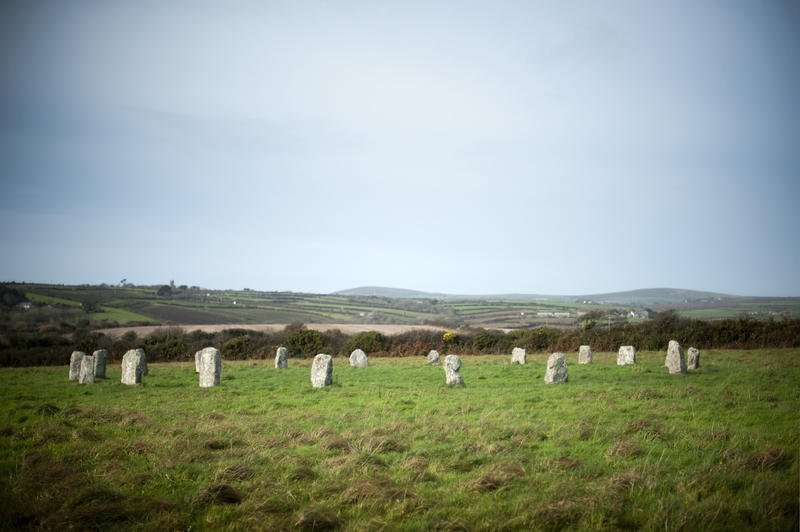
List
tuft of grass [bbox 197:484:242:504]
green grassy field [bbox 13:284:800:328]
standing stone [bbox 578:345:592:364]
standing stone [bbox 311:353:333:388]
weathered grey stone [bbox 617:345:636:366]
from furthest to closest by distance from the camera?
1. green grassy field [bbox 13:284:800:328]
2. standing stone [bbox 578:345:592:364]
3. weathered grey stone [bbox 617:345:636:366]
4. standing stone [bbox 311:353:333:388]
5. tuft of grass [bbox 197:484:242:504]

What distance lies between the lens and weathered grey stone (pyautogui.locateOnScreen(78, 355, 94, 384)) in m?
18.8

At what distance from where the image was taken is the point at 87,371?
18891mm

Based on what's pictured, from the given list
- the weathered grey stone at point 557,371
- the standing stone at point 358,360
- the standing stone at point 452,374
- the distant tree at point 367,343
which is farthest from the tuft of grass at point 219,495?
the distant tree at point 367,343

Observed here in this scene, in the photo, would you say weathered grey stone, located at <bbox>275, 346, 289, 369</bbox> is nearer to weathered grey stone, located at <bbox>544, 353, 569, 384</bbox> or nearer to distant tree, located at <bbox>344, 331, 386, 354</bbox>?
distant tree, located at <bbox>344, 331, 386, 354</bbox>

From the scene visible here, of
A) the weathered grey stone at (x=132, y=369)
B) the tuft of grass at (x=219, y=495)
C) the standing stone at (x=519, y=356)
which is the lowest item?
the standing stone at (x=519, y=356)

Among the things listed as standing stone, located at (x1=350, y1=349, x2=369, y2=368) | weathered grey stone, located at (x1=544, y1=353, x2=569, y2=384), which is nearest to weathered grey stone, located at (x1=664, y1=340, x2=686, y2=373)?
weathered grey stone, located at (x1=544, y1=353, x2=569, y2=384)

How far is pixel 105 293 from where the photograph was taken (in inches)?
3145

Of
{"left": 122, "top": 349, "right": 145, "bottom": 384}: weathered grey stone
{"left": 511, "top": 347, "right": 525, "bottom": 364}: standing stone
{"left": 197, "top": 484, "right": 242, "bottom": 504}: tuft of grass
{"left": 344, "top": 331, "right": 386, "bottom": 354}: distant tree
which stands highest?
{"left": 197, "top": 484, "right": 242, "bottom": 504}: tuft of grass

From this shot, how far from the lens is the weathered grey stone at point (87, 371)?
18750 mm

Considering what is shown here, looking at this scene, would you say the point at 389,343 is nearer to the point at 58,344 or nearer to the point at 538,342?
the point at 538,342

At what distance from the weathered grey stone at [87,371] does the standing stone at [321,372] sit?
31.3 ft

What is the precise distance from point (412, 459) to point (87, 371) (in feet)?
57.5

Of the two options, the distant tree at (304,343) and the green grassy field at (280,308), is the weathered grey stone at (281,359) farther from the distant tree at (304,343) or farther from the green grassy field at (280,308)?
the green grassy field at (280,308)

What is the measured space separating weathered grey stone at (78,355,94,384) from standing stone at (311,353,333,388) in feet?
31.3
